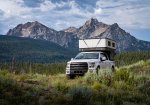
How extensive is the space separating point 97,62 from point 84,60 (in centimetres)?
90

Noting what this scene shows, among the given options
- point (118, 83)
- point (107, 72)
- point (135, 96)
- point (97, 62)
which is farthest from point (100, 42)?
point (135, 96)

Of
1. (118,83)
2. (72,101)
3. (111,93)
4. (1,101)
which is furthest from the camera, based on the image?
(118,83)

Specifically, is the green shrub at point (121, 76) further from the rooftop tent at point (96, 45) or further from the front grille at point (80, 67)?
the rooftop tent at point (96, 45)

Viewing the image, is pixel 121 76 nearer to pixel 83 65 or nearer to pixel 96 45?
pixel 83 65

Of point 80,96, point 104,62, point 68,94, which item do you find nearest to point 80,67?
point 104,62

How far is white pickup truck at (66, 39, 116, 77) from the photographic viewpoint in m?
25.9

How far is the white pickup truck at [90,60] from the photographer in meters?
25.9

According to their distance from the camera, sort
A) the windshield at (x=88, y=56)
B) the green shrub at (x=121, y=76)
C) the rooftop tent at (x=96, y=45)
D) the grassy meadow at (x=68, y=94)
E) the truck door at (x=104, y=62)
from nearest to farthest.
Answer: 1. the grassy meadow at (x=68, y=94)
2. the green shrub at (x=121, y=76)
3. the truck door at (x=104, y=62)
4. the windshield at (x=88, y=56)
5. the rooftop tent at (x=96, y=45)

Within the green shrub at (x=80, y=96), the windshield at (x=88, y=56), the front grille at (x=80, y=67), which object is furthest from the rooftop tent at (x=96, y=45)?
the green shrub at (x=80, y=96)

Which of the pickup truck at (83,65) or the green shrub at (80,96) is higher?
the pickup truck at (83,65)

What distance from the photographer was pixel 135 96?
15.5m

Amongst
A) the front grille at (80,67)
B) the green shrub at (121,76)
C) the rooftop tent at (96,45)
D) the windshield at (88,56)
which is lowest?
the green shrub at (121,76)

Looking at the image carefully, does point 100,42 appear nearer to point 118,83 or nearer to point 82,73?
point 82,73

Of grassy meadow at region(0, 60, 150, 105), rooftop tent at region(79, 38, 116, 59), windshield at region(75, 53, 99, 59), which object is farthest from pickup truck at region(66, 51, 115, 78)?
grassy meadow at region(0, 60, 150, 105)
